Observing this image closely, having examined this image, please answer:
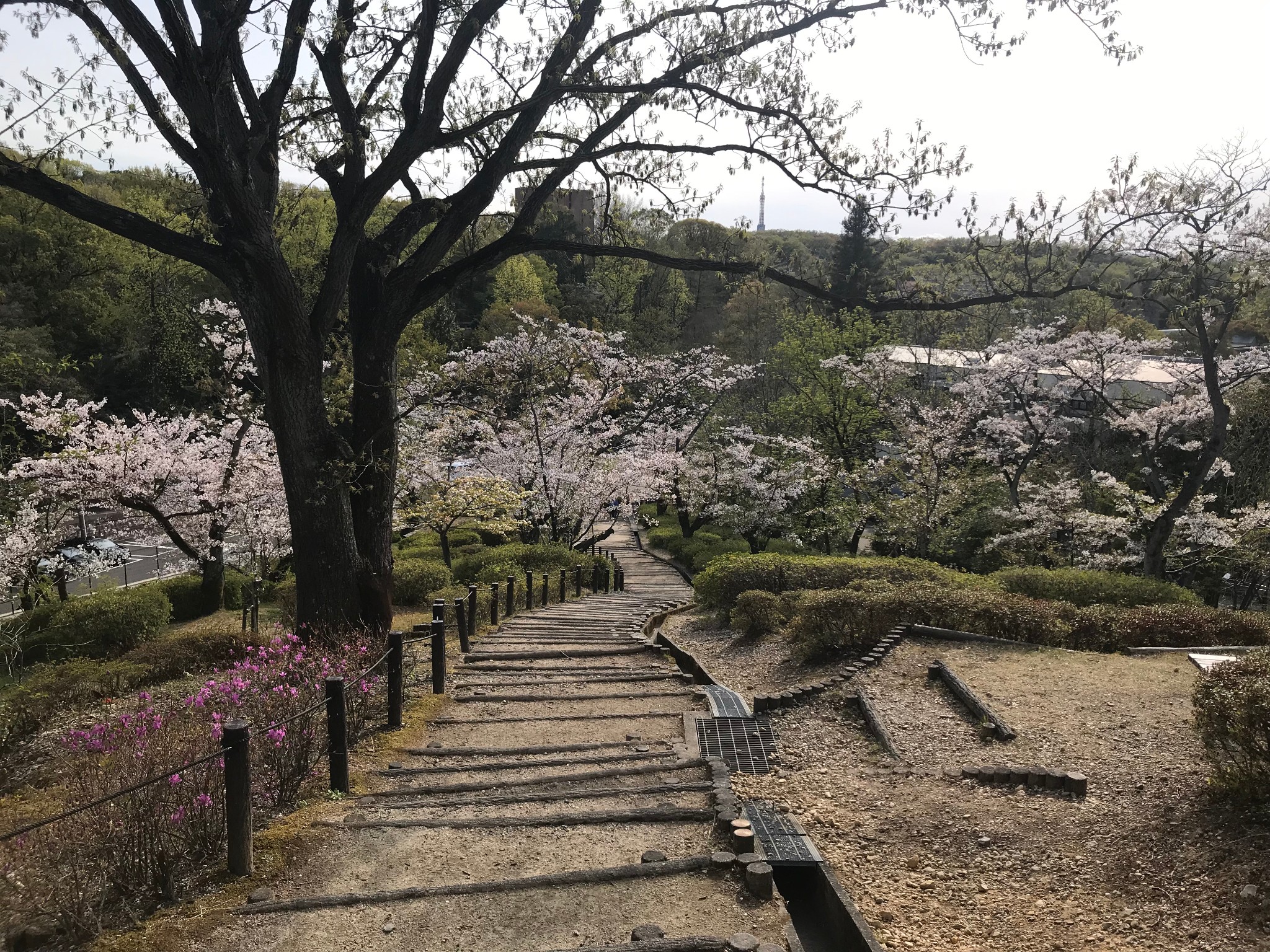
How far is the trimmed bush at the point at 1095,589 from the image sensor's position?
36.3 feet

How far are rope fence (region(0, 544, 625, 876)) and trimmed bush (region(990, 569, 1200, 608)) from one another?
339 inches

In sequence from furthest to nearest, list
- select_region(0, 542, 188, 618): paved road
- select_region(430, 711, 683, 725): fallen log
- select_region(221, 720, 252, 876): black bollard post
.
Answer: select_region(0, 542, 188, 618): paved road < select_region(430, 711, 683, 725): fallen log < select_region(221, 720, 252, 876): black bollard post

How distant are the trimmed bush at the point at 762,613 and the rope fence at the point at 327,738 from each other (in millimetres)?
4281

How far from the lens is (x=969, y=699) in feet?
23.6

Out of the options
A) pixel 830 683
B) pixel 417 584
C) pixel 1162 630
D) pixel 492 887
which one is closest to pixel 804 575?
pixel 830 683

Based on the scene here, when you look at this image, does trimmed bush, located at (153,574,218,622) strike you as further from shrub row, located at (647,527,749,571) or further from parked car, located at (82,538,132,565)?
shrub row, located at (647,527,749,571)

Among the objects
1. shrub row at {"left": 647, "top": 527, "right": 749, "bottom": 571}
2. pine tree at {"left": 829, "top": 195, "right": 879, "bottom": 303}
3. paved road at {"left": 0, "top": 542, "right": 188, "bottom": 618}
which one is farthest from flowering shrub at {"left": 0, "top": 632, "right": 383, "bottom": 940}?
pine tree at {"left": 829, "top": 195, "right": 879, "bottom": 303}

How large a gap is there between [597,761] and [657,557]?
79.6ft

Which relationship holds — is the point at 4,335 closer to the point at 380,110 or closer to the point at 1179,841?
the point at 380,110

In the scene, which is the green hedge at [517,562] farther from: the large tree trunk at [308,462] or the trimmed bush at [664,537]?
the trimmed bush at [664,537]

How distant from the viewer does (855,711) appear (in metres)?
7.57

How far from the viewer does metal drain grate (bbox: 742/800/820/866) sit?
183 inches

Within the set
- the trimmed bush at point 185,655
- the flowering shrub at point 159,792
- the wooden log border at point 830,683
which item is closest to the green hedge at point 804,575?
the wooden log border at point 830,683

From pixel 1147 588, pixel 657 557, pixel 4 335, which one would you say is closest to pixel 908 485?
pixel 1147 588
